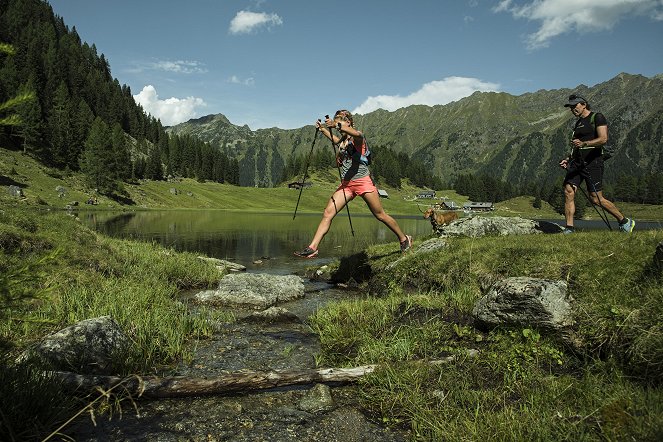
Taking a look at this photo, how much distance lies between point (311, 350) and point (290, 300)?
573 centimetres

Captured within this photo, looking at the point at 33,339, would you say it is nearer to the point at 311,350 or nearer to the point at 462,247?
the point at 311,350

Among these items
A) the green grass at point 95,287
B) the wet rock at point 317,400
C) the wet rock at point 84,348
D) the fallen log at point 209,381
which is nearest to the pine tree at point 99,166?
the green grass at point 95,287

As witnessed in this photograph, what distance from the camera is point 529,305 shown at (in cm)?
595

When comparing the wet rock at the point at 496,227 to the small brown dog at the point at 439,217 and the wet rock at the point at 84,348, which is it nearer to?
the small brown dog at the point at 439,217

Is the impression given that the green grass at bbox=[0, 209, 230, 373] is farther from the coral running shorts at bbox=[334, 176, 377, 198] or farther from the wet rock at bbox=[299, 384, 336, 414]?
the coral running shorts at bbox=[334, 176, 377, 198]

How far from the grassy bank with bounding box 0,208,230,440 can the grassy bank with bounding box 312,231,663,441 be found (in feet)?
9.86

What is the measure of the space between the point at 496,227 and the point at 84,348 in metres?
14.2

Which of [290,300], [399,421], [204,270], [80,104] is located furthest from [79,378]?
[80,104]

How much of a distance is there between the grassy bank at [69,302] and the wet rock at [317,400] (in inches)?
104

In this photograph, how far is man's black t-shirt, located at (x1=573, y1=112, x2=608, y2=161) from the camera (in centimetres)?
1125

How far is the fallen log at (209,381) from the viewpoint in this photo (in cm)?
446

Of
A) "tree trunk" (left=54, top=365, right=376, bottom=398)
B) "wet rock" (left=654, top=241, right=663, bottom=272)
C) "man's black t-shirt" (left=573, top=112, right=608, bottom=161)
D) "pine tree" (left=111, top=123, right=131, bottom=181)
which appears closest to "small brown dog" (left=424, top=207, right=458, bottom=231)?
"man's black t-shirt" (left=573, top=112, right=608, bottom=161)

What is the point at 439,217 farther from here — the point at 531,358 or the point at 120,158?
the point at 120,158

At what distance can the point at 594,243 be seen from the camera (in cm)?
845
